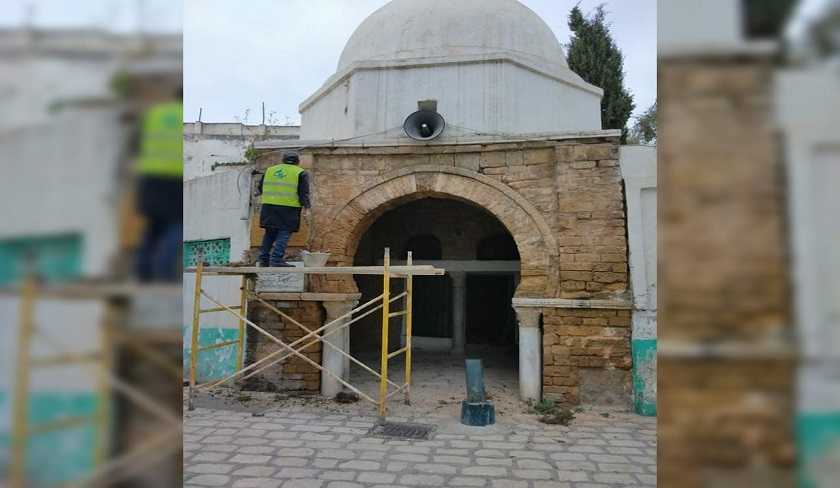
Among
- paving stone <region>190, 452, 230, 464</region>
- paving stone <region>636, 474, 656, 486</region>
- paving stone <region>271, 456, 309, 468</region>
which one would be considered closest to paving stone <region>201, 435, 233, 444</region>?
paving stone <region>190, 452, 230, 464</region>

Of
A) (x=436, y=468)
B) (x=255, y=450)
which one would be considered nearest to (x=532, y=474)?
(x=436, y=468)

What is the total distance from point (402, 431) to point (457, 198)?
3320mm

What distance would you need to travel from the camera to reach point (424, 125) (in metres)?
8.17

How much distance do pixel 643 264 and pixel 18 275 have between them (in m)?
7.21

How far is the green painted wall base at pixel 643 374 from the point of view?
6918 mm

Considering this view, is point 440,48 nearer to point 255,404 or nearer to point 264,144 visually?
point 264,144

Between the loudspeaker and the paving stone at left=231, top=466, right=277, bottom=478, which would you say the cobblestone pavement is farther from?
the loudspeaker

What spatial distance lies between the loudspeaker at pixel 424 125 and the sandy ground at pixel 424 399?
146 inches

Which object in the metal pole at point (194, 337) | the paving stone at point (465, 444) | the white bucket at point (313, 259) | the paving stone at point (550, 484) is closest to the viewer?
the paving stone at point (550, 484)

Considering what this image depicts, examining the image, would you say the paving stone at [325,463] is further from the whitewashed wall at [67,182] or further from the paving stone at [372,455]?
the whitewashed wall at [67,182]

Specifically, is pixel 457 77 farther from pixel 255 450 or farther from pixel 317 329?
pixel 255 450

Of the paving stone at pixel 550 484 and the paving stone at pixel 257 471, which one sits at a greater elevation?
the paving stone at pixel 257 471

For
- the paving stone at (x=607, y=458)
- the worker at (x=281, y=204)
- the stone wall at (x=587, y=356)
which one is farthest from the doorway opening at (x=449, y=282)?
the paving stone at (x=607, y=458)

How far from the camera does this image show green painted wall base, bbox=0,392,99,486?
0.63 meters
